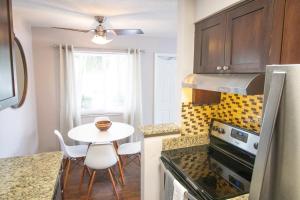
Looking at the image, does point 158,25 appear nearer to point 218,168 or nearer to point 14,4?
point 14,4

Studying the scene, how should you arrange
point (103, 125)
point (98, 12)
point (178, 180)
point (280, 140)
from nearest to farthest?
point (280, 140) < point (178, 180) < point (98, 12) < point (103, 125)

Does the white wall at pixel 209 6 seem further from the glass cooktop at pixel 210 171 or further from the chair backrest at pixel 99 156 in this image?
the chair backrest at pixel 99 156

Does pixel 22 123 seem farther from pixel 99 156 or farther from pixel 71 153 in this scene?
pixel 99 156

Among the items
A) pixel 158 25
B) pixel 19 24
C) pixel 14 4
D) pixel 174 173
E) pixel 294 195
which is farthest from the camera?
pixel 158 25

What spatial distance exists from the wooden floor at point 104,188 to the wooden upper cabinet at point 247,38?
2.11 metres

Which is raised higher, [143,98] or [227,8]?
[227,8]

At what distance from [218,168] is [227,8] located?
123 centimetres

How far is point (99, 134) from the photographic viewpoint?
2805 mm

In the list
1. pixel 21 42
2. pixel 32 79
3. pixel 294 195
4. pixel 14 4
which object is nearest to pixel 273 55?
pixel 294 195

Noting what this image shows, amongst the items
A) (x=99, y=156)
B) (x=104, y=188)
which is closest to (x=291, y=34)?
(x=99, y=156)

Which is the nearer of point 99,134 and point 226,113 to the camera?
point 226,113

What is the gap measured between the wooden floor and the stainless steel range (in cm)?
119

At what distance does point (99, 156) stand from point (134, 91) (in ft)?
5.56

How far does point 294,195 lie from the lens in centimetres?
54
